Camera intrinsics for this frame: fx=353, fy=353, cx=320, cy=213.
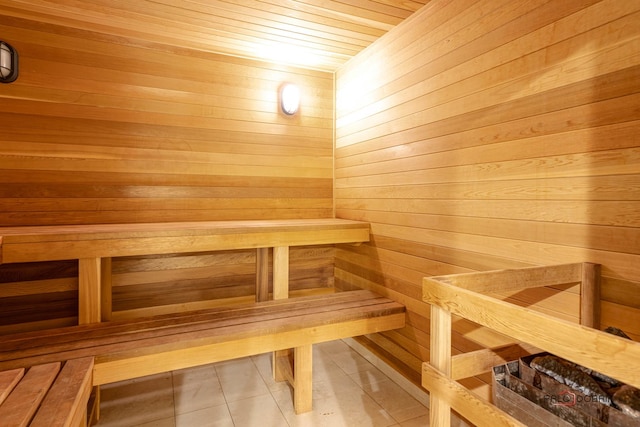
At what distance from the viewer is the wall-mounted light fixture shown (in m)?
2.29

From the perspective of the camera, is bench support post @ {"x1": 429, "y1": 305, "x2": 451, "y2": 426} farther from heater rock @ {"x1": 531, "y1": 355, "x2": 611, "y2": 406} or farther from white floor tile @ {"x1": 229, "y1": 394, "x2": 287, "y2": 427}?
white floor tile @ {"x1": 229, "y1": 394, "x2": 287, "y2": 427}

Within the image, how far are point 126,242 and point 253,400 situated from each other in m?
1.36

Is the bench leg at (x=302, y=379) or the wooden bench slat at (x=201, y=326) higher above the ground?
the wooden bench slat at (x=201, y=326)

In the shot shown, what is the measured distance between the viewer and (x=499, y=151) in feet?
5.97

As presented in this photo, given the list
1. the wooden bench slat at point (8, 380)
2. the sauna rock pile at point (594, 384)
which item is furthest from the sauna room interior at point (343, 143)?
the wooden bench slat at point (8, 380)

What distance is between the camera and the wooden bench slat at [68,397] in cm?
126

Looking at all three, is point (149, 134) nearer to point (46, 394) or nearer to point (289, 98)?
point (289, 98)

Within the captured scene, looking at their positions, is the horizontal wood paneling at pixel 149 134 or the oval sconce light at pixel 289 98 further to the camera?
the oval sconce light at pixel 289 98

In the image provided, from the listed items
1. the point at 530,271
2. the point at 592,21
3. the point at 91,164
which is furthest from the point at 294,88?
the point at 530,271

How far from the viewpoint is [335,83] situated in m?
3.43

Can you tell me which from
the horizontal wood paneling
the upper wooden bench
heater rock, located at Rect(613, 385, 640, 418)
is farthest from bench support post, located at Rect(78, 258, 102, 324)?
heater rock, located at Rect(613, 385, 640, 418)

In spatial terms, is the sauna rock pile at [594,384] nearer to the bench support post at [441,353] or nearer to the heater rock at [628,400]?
the heater rock at [628,400]

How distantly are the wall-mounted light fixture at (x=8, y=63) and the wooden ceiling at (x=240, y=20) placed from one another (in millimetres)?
250

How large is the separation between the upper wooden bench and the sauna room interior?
336mm
